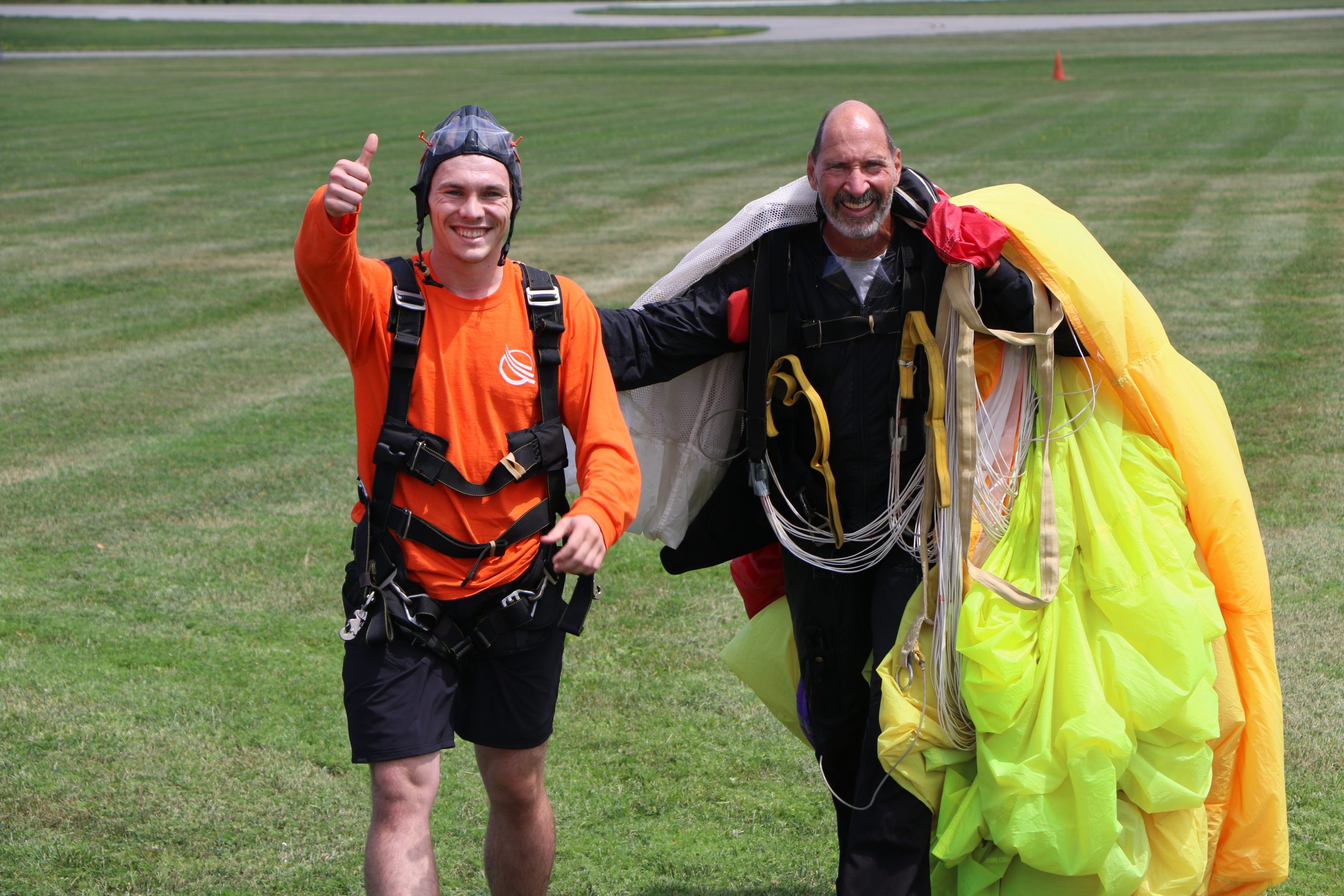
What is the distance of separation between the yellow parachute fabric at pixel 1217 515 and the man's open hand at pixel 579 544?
4.12 ft

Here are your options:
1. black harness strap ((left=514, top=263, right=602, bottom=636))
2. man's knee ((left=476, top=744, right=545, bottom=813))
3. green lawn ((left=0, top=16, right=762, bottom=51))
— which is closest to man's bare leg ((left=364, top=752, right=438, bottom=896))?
man's knee ((left=476, top=744, right=545, bottom=813))

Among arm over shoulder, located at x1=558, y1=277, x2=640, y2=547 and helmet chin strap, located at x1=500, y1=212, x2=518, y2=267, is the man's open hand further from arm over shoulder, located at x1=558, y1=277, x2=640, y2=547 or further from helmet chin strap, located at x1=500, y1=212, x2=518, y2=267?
helmet chin strap, located at x1=500, y1=212, x2=518, y2=267

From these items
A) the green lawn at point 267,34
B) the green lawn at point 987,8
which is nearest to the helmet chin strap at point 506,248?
the green lawn at point 267,34

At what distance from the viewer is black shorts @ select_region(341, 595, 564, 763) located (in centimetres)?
302

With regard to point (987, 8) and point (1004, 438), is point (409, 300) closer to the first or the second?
point (1004, 438)

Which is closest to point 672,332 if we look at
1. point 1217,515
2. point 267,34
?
point 1217,515

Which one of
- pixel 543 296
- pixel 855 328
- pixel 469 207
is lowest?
pixel 855 328

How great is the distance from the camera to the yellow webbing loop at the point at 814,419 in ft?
11.1

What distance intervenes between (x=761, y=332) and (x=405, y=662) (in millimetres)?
1195

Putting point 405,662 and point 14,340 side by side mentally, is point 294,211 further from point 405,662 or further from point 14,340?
point 405,662

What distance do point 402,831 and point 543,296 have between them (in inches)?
48.7

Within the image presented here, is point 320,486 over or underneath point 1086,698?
underneath

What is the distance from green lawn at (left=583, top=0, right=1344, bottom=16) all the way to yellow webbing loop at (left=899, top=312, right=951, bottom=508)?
51.4 meters

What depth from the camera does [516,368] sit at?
311 cm
